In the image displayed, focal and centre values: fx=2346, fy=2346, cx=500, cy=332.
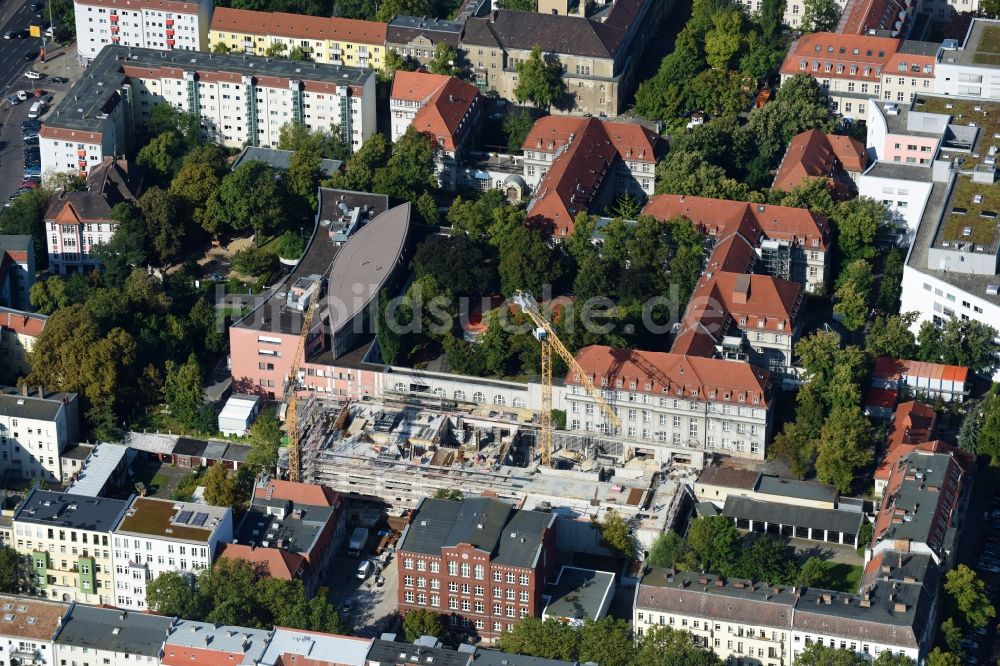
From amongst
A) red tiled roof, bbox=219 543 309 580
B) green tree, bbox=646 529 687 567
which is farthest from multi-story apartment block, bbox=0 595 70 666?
green tree, bbox=646 529 687 567

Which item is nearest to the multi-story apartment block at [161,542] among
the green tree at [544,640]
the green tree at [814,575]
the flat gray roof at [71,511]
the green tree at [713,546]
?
the flat gray roof at [71,511]

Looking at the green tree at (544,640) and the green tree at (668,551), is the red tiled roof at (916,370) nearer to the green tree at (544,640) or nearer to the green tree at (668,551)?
the green tree at (668,551)

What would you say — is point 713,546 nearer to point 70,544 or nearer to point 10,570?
point 70,544

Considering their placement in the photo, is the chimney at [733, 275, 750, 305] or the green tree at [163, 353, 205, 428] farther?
the chimney at [733, 275, 750, 305]

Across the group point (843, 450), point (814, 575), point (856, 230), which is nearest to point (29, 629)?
point (814, 575)

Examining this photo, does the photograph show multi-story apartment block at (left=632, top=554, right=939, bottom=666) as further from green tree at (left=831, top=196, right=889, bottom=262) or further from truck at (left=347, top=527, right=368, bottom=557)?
green tree at (left=831, top=196, right=889, bottom=262)

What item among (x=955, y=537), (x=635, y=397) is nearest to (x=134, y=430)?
(x=635, y=397)
